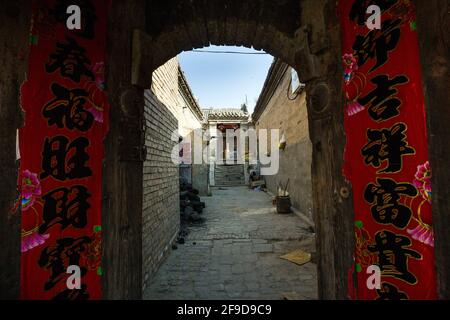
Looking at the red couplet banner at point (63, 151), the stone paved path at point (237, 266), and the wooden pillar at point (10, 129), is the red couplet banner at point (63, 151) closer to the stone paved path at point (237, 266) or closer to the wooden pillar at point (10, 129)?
the wooden pillar at point (10, 129)

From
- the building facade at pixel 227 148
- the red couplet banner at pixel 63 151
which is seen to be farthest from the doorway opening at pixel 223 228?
the building facade at pixel 227 148

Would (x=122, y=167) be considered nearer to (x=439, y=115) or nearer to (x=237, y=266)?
(x=439, y=115)

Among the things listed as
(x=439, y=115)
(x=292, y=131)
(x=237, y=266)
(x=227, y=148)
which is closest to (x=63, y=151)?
(x=439, y=115)

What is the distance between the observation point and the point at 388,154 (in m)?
1.80

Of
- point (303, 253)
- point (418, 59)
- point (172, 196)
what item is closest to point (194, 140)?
point (172, 196)

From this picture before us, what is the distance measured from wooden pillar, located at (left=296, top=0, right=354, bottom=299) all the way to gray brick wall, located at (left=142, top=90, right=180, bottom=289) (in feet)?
7.78

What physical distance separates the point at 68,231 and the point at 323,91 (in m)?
2.57

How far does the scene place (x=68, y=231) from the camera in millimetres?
1860

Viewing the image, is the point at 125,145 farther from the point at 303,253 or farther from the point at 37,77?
the point at 303,253

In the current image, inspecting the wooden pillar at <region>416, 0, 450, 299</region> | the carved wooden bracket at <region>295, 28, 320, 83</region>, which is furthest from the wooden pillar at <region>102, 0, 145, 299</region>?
Result: the wooden pillar at <region>416, 0, 450, 299</region>

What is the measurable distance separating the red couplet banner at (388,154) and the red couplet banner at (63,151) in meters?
2.21

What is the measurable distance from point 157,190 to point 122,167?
2.07 metres

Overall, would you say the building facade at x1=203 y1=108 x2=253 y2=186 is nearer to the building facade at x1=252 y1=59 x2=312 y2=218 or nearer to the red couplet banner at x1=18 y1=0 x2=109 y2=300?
the building facade at x1=252 y1=59 x2=312 y2=218

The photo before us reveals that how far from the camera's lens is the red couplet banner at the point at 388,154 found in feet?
5.40
